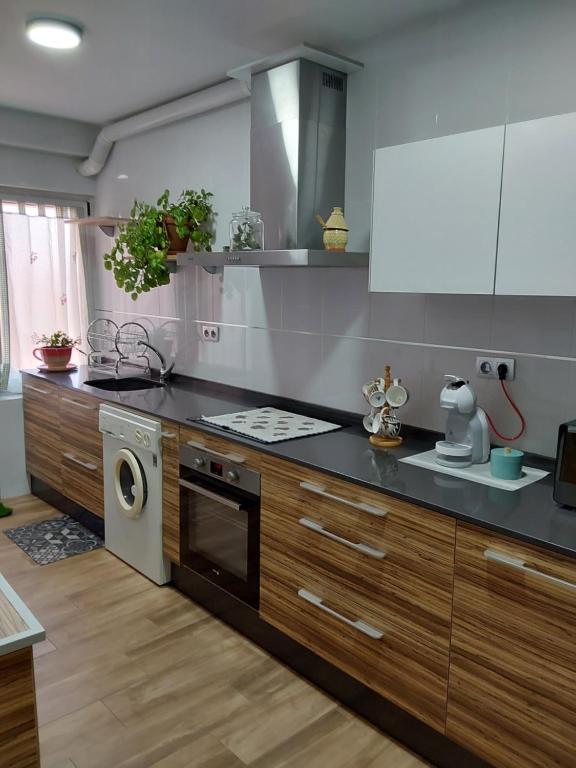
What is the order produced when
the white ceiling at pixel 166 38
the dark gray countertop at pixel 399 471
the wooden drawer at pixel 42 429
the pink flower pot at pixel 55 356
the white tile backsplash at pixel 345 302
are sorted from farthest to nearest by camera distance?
the pink flower pot at pixel 55 356, the wooden drawer at pixel 42 429, the white tile backsplash at pixel 345 302, the white ceiling at pixel 166 38, the dark gray countertop at pixel 399 471

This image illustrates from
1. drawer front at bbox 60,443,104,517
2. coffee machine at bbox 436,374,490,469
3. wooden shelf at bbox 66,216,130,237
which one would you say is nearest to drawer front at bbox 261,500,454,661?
coffee machine at bbox 436,374,490,469

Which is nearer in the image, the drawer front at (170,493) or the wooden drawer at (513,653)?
the wooden drawer at (513,653)

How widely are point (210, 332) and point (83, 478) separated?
1.09 m

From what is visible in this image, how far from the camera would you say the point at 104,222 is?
4062mm

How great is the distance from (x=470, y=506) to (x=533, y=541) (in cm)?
22

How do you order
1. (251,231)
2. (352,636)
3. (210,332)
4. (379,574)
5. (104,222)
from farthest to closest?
(104,222) → (210,332) → (251,231) → (352,636) → (379,574)

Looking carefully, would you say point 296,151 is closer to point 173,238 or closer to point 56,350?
point 173,238

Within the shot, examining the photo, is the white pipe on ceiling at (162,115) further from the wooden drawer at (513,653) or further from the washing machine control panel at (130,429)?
the wooden drawer at (513,653)

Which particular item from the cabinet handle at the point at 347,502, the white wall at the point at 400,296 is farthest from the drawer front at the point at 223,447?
the white wall at the point at 400,296

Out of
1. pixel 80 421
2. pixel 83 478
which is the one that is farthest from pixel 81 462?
pixel 80 421

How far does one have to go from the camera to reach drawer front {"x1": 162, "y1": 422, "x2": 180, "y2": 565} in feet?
9.17

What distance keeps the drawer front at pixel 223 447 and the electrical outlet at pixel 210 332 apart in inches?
36.8

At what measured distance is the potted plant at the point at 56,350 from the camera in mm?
4070

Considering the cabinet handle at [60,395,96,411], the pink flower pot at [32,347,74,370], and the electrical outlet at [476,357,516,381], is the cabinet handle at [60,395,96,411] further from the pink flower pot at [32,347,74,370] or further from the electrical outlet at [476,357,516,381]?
the electrical outlet at [476,357,516,381]
